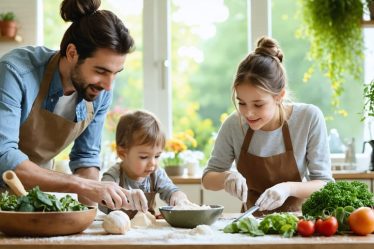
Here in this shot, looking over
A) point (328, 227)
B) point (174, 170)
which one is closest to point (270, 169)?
point (328, 227)

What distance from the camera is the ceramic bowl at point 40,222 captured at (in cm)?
204

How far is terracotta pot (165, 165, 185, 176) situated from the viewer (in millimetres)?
4574

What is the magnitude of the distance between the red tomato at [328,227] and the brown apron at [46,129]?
1.27 metres

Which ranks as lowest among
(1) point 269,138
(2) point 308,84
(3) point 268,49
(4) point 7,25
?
(1) point 269,138

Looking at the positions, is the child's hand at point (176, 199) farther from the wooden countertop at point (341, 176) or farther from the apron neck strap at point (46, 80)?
the wooden countertop at point (341, 176)

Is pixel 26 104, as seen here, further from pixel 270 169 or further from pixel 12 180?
pixel 270 169

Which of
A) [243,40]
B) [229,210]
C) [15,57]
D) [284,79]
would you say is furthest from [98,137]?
[243,40]

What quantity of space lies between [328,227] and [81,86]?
1.20 meters

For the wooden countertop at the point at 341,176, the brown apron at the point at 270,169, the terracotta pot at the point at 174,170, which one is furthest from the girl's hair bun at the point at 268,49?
the terracotta pot at the point at 174,170

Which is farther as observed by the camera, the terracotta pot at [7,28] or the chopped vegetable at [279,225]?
the terracotta pot at [7,28]

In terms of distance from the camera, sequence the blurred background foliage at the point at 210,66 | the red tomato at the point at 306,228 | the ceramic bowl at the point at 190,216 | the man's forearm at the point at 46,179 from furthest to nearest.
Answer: the blurred background foliage at the point at 210,66 < the man's forearm at the point at 46,179 < the ceramic bowl at the point at 190,216 < the red tomato at the point at 306,228

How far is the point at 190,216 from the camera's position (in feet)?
7.35

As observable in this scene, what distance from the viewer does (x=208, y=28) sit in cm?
525

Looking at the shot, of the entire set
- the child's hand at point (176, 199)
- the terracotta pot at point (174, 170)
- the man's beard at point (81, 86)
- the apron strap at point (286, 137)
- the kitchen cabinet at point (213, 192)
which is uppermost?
the man's beard at point (81, 86)
